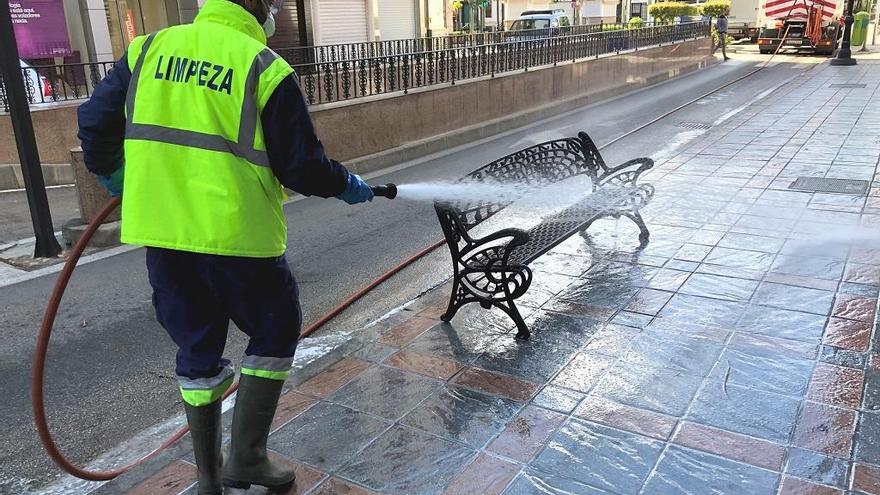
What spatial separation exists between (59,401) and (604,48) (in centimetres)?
1640

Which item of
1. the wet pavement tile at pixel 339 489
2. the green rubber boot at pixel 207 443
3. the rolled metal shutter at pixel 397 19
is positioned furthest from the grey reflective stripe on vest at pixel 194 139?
the rolled metal shutter at pixel 397 19

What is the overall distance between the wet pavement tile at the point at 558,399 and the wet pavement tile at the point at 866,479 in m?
1.19

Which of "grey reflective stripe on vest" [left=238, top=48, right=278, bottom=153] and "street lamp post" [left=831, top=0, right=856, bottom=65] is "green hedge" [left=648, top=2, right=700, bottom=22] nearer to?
"street lamp post" [left=831, top=0, right=856, bottom=65]

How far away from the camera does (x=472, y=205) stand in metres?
4.57

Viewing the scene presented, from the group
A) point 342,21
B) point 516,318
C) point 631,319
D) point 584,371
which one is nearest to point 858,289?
point 631,319

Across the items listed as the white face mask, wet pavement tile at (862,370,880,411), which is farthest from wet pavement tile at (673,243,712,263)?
the white face mask

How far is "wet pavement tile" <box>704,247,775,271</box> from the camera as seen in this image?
518 cm

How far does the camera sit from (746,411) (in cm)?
327

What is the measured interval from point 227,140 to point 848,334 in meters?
3.61

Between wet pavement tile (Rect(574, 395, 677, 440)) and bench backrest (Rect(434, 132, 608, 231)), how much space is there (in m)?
1.41

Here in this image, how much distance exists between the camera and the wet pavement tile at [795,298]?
4.40m

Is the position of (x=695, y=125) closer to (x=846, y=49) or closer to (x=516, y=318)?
(x=516, y=318)

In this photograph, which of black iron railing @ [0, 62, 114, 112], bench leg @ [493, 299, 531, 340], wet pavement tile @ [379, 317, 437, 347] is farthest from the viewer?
black iron railing @ [0, 62, 114, 112]

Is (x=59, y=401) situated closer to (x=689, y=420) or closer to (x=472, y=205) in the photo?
(x=472, y=205)
